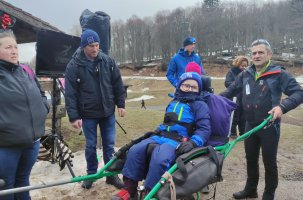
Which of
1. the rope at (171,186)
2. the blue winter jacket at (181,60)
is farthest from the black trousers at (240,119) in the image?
the rope at (171,186)

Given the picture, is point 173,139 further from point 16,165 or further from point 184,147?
point 16,165

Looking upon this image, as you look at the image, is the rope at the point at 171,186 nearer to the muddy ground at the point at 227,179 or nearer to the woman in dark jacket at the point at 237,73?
the muddy ground at the point at 227,179

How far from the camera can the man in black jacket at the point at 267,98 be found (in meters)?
3.66

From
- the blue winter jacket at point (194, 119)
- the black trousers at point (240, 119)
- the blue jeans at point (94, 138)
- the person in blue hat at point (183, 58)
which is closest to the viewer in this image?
the blue winter jacket at point (194, 119)

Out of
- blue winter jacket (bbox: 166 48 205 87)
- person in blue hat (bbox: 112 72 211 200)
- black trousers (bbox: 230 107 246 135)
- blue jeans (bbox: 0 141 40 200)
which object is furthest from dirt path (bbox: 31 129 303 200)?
blue winter jacket (bbox: 166 48 205 87)

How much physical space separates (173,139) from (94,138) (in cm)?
155

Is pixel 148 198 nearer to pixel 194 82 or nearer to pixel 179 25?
pixel 194 82

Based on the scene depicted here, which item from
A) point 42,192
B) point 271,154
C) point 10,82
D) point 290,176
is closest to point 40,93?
point 10,82

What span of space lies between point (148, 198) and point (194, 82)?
5.34 feet

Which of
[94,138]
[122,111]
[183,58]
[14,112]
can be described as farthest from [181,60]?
[14,112]

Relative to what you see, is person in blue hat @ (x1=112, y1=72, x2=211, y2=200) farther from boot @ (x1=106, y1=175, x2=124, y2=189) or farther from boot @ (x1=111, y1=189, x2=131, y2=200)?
boot @ (x1=106, y1=175, x2=124, y2=189)

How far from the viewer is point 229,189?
464 cm

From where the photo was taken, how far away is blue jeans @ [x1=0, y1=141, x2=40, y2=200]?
9.71 feet

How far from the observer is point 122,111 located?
15.3 ft
